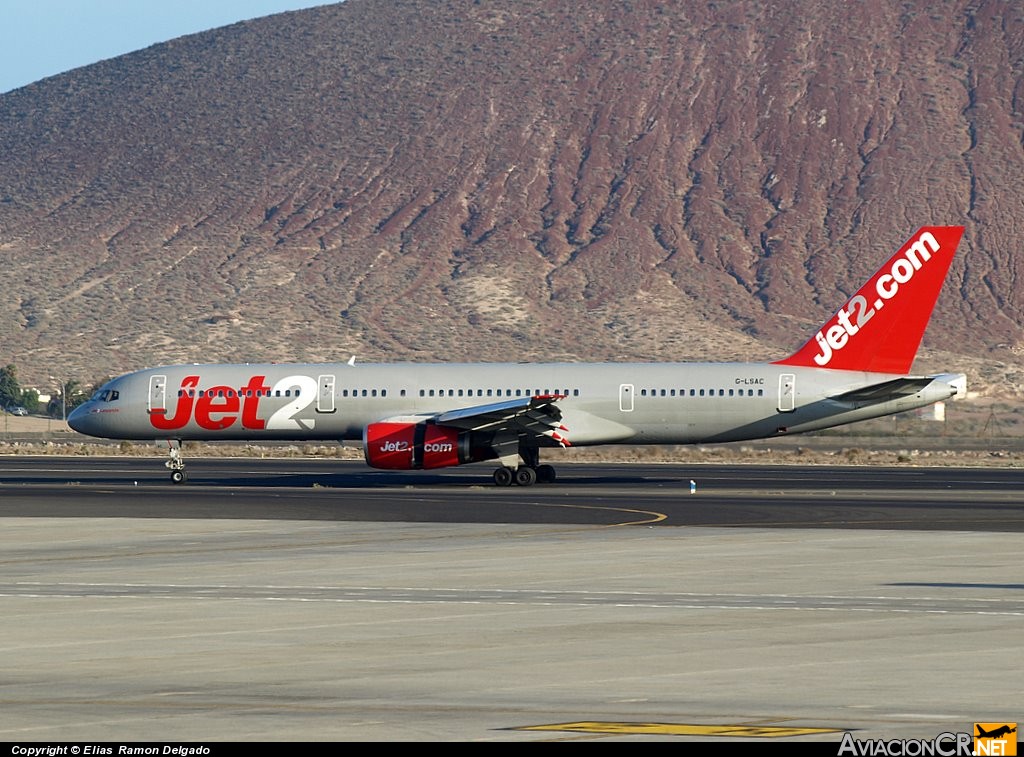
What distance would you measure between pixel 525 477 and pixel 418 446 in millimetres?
3091

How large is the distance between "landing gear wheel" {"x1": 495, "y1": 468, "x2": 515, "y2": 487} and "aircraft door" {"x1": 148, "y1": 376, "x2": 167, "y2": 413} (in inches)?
401

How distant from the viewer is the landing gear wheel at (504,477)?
47.7 metres

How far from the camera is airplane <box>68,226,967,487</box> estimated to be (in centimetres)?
4925

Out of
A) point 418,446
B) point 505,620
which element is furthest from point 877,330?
point 505,620

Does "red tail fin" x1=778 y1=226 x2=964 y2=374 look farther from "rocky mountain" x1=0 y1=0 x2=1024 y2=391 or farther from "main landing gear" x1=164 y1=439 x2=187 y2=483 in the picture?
"rocky mountain" x1=0 y1=0 x2=1024 y2=391

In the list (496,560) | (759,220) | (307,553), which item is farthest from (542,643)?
(759,220)

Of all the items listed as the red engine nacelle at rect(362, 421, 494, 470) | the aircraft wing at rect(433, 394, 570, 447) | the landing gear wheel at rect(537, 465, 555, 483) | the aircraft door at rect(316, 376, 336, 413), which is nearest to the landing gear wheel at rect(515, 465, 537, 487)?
the aircraft wing at rect(433, 394, 570, 447)

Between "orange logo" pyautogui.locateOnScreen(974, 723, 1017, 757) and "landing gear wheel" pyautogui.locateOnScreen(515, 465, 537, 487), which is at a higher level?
"landing gear wheel" pyautogui.locateOnScreen(515, 465, 537, 487)

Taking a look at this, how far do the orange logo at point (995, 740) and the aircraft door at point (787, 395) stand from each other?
1483 inches

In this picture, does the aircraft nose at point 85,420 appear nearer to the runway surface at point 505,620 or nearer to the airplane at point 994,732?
the runway surface at point 505,620

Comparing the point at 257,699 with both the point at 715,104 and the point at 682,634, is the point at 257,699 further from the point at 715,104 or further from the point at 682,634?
the point at 715,104

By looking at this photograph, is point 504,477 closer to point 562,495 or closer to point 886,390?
point 562,495

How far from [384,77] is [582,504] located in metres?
127

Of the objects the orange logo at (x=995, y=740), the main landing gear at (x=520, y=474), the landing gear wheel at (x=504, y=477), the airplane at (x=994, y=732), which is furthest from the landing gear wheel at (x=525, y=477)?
the airplane at (x=994, y=732)
